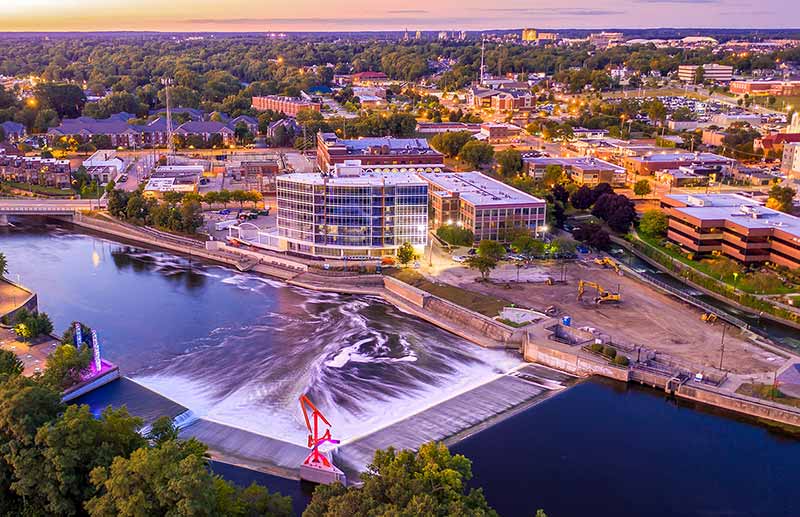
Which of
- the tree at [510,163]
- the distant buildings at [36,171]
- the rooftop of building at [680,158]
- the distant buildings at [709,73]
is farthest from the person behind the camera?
the distant buildings at [709,73]

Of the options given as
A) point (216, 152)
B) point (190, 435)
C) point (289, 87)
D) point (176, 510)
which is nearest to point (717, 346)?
point (190, 435)

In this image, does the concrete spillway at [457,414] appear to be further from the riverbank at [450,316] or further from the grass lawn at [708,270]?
the grass lawn at [708,270]

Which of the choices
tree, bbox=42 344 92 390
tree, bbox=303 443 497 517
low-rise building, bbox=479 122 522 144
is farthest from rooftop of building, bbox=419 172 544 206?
low-rise building, bbox=479 122 522 144

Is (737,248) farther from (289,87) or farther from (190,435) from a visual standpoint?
(289,87)

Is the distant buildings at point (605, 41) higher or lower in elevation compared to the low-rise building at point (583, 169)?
higher

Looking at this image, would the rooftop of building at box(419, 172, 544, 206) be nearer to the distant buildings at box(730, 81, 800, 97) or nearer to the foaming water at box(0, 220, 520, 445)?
the foaming water at box(0, 220, 520, 445)

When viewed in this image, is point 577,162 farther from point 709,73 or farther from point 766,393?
point 709,73

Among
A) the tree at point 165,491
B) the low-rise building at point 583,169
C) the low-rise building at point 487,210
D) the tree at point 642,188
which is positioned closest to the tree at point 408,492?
the tree at point 165,491
